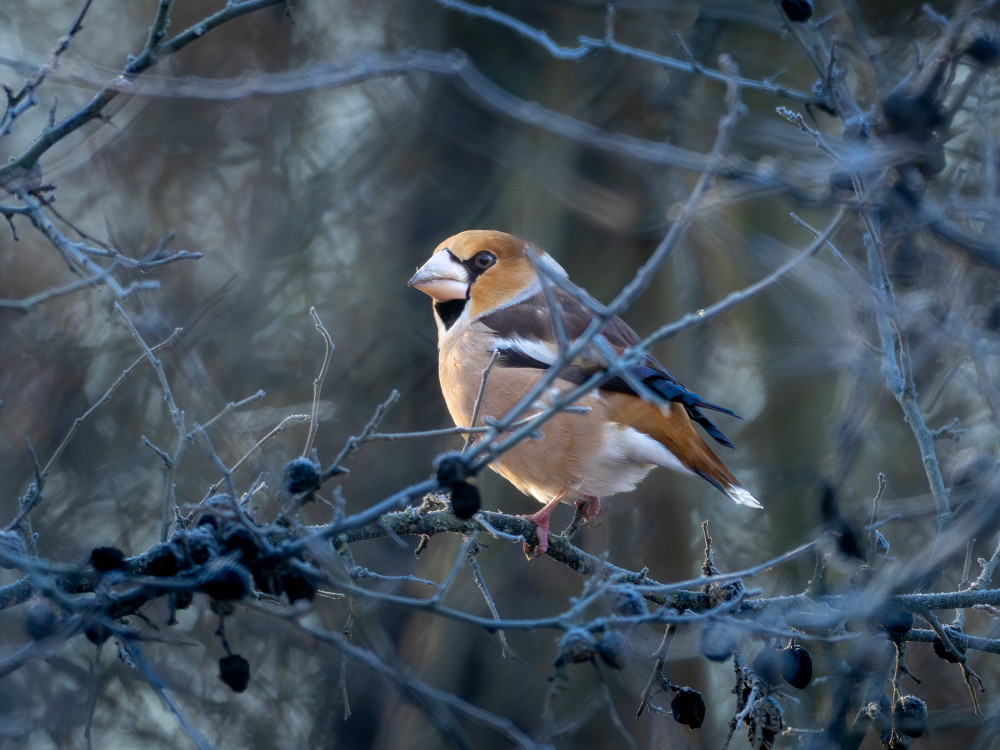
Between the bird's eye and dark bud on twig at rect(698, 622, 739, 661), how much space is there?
9.25 ft

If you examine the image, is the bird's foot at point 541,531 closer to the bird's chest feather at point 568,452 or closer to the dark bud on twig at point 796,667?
the bird's chest feather at point 568,452

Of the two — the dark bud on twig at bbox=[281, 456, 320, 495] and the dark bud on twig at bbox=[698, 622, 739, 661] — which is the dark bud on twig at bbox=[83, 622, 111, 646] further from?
the dark bud on twig at bbox=[698, 622, 739, 661]

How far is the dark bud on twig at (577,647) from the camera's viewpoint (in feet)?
7.41

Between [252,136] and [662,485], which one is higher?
[252,136]

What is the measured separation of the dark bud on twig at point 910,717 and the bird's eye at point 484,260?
2790 mm

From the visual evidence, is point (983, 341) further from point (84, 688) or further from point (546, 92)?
point (84, 688)

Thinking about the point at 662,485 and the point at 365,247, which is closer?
the point at 662,485

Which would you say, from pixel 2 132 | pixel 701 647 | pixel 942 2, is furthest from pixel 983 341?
pixel 942 2

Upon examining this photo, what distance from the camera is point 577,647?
2.27 m

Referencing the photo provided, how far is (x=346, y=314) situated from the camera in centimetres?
690

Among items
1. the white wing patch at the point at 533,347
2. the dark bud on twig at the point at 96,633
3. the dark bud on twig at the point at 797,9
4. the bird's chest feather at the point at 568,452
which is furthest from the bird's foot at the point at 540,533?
the dark bud on twig at the point at 797,9

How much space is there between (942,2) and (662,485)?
11.2 ft

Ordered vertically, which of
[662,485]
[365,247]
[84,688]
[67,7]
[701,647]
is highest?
[701,647]

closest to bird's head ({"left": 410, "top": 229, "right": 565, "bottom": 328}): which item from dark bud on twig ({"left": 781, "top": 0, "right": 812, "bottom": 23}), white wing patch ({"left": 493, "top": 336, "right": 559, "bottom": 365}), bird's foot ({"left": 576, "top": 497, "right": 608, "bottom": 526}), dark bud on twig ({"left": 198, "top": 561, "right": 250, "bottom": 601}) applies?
white wing patch ({"left": 493, "top": 336, "right": 559, "bottom": 365})
